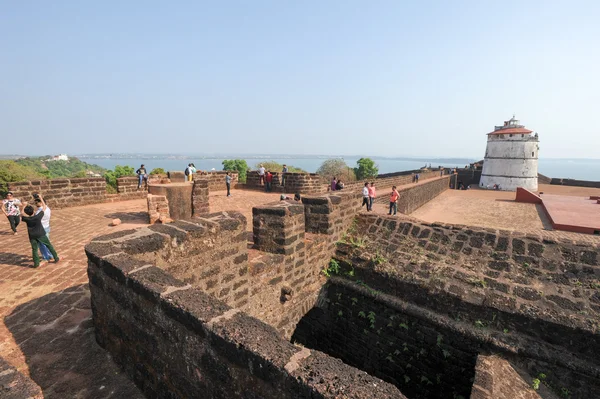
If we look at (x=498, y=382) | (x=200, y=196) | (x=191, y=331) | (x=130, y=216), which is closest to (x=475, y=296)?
(x=498, y=382)

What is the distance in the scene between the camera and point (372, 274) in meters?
5.45

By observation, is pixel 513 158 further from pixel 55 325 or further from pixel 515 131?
pixel 55 325

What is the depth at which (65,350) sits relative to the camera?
3195mm

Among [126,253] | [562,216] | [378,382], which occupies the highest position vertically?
[126,253]

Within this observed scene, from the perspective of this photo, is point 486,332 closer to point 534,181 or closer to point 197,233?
point 197,233

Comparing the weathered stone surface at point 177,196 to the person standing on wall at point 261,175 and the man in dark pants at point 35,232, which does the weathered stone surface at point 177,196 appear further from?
the person standing on wall at point 261,175

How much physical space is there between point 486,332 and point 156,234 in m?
4.70

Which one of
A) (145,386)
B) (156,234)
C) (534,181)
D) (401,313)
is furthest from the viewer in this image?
(534,181)

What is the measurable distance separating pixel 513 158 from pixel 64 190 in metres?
45.1

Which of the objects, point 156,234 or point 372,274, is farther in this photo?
point 372,274

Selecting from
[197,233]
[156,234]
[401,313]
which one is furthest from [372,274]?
[156,234]

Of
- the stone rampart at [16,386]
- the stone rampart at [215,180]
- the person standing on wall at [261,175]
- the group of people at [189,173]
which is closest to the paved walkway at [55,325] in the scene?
the stone rampart at [16,386]

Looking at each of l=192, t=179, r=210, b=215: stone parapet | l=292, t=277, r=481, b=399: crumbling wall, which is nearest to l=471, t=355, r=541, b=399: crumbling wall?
l=292, t=277, r=481, b=399: crumbling wall

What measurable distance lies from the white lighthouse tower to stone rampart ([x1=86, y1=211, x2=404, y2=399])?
43.7 m
